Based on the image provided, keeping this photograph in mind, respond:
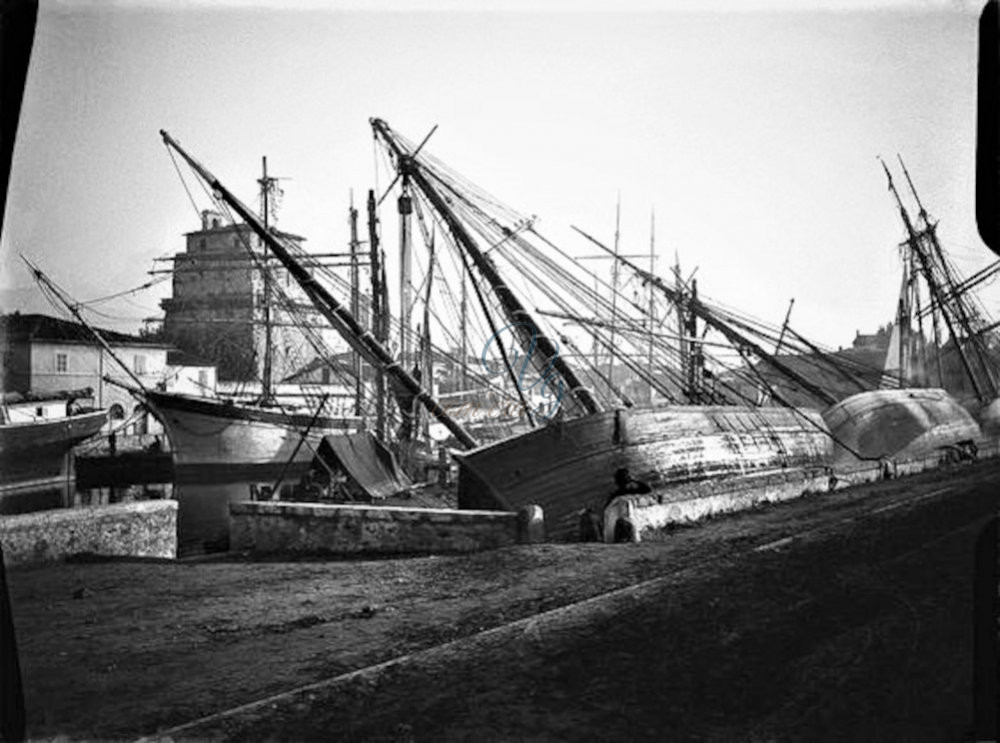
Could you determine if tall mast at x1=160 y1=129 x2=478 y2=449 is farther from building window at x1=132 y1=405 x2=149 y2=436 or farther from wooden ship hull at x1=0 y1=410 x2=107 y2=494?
building window at x1=132 y1=405 x2=149 y2=436

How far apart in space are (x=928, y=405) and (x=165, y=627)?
72.1 feet

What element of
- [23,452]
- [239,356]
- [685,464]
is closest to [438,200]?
[685,464]

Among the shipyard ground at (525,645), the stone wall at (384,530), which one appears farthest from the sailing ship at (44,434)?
the shipyard ground at (525,645)

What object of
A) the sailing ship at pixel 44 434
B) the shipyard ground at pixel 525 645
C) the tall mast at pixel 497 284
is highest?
the tall mast at pixel 497 284

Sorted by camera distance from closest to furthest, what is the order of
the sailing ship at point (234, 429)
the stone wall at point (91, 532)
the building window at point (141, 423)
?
1. the stone wall at point (91, 532)
2. the sailing ship at point (234, 429)
3. the building window at point (141, 423)

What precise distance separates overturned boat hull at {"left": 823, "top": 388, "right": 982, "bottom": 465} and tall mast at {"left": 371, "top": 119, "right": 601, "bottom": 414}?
11.1 meters

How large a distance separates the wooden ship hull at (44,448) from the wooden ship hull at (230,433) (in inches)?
157

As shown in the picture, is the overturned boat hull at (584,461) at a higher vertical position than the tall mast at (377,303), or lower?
lower

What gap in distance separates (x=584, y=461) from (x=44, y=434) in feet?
58.9

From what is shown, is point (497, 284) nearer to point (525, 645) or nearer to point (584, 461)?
point (584, 461)

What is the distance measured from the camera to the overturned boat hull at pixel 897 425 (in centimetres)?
2053

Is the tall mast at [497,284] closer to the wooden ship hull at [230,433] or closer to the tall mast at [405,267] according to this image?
the tall mast at [405,267]

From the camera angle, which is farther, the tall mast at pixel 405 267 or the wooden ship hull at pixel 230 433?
the wooden ship hull at pixel 230 433

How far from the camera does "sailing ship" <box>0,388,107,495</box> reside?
2005 cm
